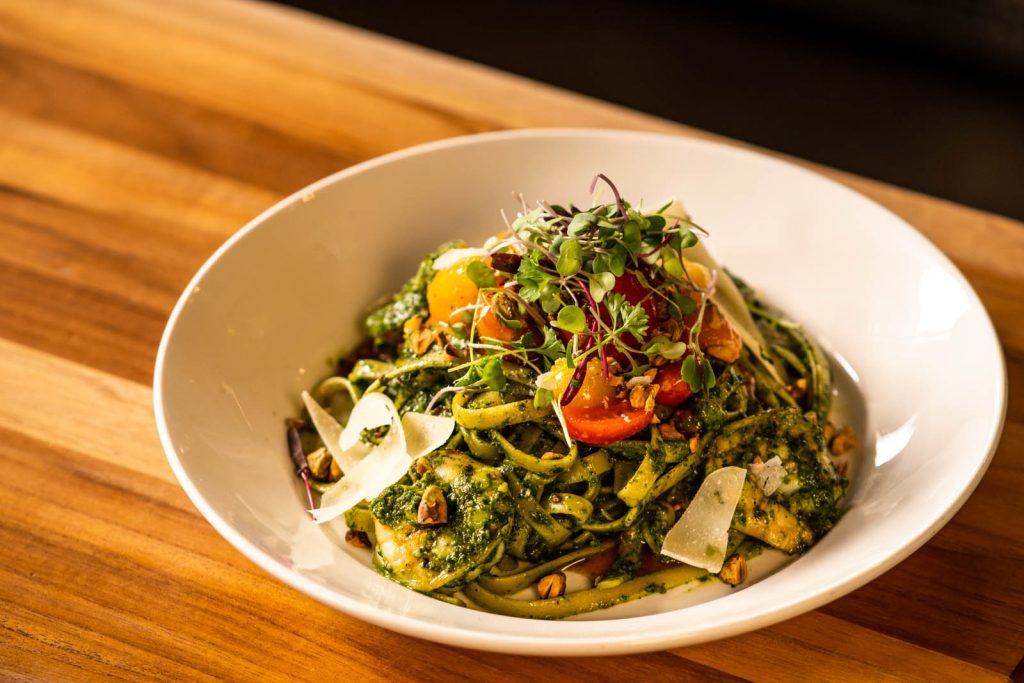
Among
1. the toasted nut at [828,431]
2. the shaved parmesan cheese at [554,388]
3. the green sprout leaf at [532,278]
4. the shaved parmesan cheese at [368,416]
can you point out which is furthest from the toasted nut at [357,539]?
the toasted nut at [828,431]

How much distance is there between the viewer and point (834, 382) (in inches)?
127

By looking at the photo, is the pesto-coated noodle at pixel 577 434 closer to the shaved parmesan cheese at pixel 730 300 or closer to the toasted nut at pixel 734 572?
the toasted nut at pixel 734 572

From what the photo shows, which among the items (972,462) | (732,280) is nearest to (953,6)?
(732,280)

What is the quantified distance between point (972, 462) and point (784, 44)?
5327 millimetres

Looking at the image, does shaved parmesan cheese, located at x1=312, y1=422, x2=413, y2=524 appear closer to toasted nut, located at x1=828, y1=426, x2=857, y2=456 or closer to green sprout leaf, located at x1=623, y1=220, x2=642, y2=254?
green sprout leaf, located at x1=623, y1=220, x2=642, y2=254

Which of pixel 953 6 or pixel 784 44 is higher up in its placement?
pixel 953 6

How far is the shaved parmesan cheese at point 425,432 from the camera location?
264 cm

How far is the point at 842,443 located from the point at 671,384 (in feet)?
2.21

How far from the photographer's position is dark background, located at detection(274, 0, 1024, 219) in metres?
6.45

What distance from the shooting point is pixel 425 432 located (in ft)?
8.81

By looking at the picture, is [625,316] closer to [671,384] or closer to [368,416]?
[671,384]

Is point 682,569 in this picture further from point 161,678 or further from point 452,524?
point 161,678

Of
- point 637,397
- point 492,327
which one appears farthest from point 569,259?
point 637,397

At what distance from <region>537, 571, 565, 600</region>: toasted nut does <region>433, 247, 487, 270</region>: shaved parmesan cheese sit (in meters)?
0.97
